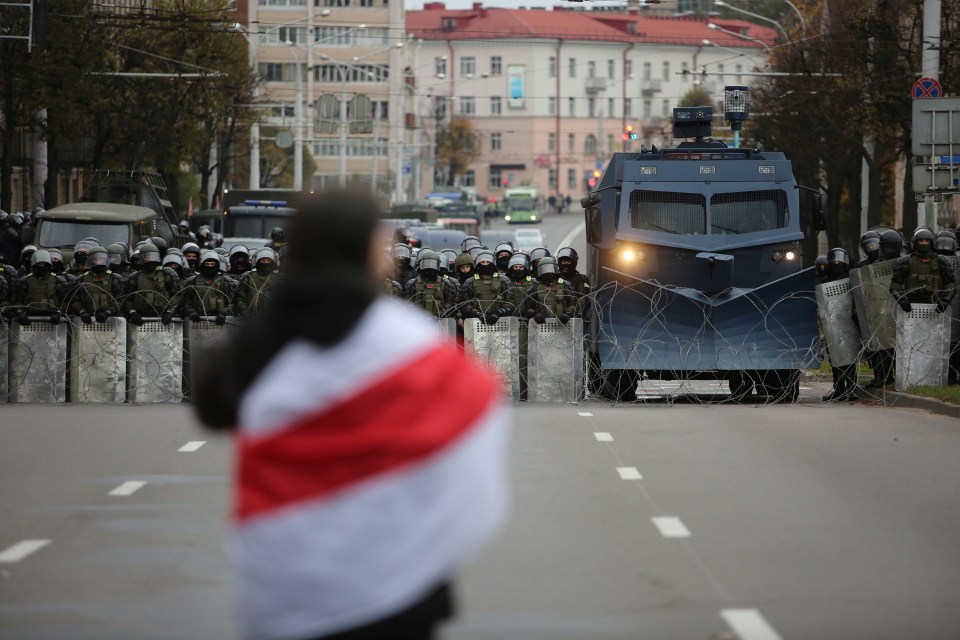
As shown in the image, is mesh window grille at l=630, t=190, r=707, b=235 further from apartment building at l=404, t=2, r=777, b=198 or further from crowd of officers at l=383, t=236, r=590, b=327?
apartment building at l=404, t=2, r=777, b=198

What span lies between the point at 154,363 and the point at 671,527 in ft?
35.3

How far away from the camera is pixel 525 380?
2061cm

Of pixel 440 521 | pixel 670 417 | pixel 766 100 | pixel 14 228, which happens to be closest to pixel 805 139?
pixel 766 100

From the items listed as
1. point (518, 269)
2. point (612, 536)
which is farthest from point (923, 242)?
point (612, 536)

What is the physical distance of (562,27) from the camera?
15038cm

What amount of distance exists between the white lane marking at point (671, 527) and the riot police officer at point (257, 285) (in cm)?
1068

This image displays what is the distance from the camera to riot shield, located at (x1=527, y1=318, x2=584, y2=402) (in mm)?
20234

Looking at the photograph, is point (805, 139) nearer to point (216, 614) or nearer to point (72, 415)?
point (72, 415)

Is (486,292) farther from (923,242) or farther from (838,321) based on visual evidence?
(923,242)

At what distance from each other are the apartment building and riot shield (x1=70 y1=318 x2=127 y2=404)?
123 m

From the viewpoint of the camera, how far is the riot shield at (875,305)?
20.4m

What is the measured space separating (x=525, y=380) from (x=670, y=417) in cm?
302

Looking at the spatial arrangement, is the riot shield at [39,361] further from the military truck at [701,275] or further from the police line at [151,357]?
the military truck at [701,275]

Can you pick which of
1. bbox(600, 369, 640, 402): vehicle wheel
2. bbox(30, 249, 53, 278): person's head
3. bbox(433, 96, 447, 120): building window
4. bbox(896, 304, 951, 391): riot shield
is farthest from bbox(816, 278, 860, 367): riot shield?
bbox(433, 96, 447, 120): building window
